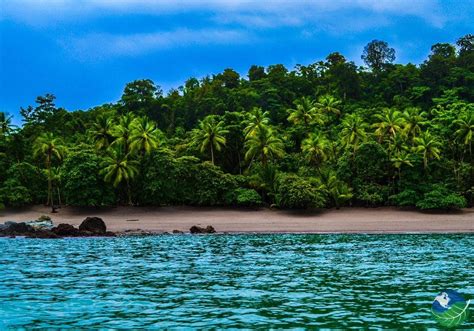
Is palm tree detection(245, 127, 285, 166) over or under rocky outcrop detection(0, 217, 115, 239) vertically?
over

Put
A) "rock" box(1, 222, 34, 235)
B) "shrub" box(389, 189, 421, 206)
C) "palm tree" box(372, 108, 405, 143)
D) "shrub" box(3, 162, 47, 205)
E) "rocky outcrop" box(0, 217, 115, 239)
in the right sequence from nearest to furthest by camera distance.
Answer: "rocky outcrop" box(0, 217, 115, 239) → "rock" box(1, 222, 34, 235) → "shrub" box(389, 189, 421, 206) → "shrub" box(3, 162, 47, 205) → "palm tree" box(372, 108, 405, 143)

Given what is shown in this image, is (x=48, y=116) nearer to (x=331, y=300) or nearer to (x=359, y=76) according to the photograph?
(x=359, y=76)

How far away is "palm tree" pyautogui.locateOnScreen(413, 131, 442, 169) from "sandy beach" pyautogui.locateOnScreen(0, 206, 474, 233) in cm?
749

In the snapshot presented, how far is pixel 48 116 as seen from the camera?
94.4 metres

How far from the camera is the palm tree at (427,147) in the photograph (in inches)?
2625

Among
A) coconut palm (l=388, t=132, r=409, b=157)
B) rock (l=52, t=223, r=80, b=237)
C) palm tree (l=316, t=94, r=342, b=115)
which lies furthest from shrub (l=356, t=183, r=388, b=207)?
rock (l=52, t=223, r=80, b=237)

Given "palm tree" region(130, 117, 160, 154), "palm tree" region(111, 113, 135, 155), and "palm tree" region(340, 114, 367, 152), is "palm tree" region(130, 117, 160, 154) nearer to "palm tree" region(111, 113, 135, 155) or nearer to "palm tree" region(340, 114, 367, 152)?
"palm tree" region(111, 113, 135, 155)

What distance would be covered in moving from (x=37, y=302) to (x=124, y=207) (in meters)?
52.7

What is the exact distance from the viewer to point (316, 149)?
7006 centimetres

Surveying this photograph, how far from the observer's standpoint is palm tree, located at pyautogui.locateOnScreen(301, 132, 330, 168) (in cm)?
7006

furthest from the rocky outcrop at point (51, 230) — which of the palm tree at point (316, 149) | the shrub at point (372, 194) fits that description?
the shrub at point (372, 194)

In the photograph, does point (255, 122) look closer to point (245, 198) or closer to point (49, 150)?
point (245, 198)

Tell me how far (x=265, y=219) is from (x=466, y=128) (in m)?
27.7

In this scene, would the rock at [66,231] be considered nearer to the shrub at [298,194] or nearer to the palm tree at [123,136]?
the palm tree at [123,136]
